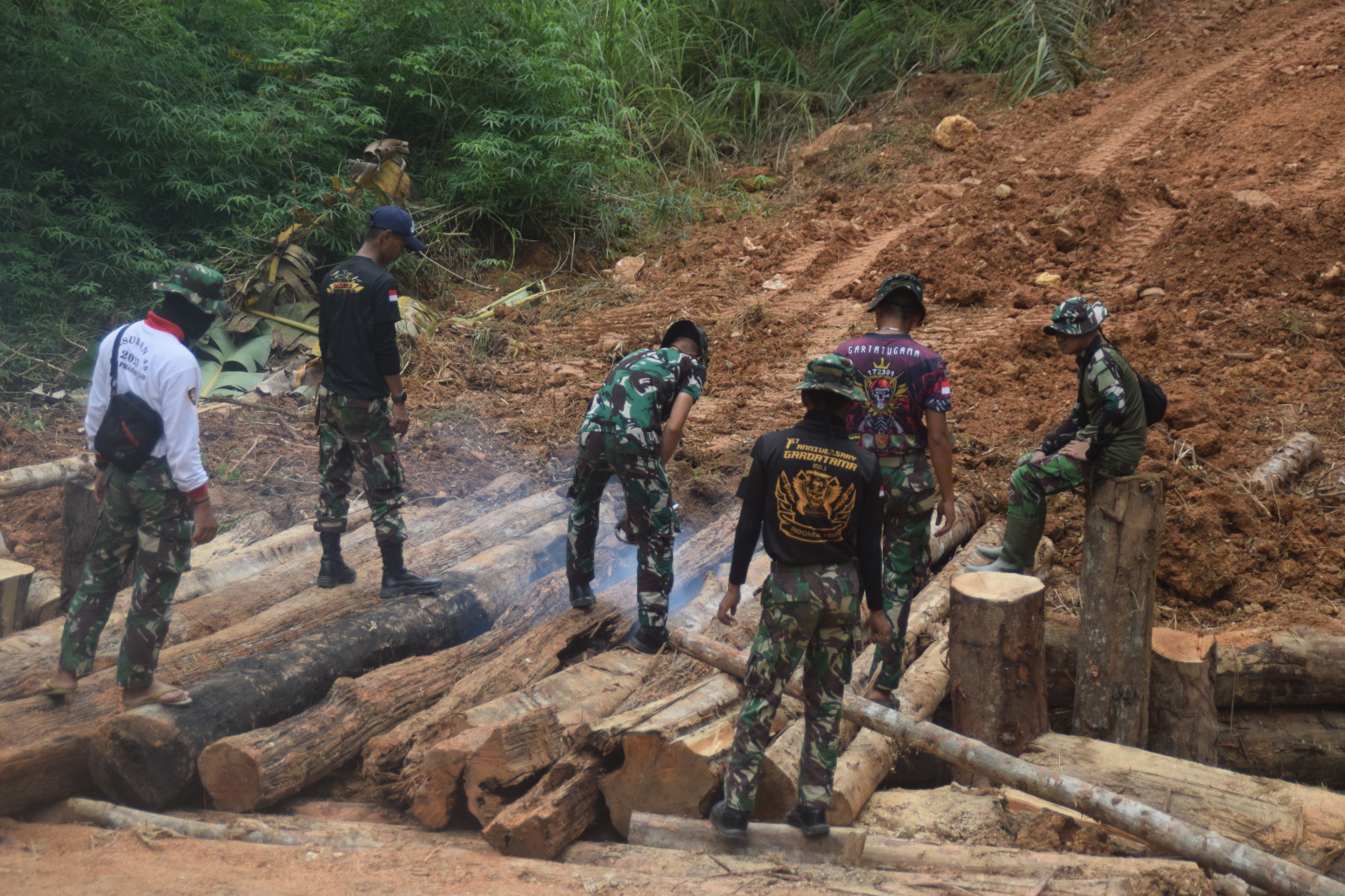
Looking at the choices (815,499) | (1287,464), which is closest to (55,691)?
(815,499)

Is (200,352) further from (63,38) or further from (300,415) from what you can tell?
(63,38)

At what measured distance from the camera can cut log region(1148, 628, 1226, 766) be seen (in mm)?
5215

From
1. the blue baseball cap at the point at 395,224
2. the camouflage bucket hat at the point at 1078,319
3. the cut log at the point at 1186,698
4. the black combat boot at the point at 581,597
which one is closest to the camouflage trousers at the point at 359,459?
the blue baseball cap at the point at 395,224

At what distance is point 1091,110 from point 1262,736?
1180 cm

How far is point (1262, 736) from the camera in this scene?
5418 mm

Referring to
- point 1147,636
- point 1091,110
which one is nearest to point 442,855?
point 1147,636

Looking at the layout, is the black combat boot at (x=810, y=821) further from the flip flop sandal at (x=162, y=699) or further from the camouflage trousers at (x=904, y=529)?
the flip flop sandal at (x=162, y=699)

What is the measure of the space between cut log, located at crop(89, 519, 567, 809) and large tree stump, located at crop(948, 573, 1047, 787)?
2769mm

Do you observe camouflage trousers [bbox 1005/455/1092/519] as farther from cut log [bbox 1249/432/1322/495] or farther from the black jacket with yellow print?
the black jacket with yellow print

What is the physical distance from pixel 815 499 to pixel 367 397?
9.98 feet

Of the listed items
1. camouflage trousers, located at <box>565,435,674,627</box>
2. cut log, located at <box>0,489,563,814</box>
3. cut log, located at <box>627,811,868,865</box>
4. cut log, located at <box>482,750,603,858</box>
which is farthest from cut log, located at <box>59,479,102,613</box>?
cut log, located at <box>627,811,868,865</box>

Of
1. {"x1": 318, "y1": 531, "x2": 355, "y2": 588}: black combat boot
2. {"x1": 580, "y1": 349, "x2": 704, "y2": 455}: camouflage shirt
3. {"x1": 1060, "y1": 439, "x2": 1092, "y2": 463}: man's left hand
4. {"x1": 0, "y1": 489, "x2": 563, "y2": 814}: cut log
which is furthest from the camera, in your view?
{"x1": 318, "y1": 531, "x2": 355, "y2": 588}: black combat boot

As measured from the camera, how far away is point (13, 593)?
6.00 meters

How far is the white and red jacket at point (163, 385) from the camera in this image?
4.52 m
